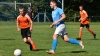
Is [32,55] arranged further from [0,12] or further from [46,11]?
[46,11]

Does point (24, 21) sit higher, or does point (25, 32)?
point (24, 21)

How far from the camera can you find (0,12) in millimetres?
47469

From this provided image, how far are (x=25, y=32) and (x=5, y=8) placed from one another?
33.6 metres

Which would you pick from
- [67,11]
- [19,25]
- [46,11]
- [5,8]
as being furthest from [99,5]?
[19,25]

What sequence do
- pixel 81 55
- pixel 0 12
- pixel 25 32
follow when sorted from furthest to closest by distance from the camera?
1. pixel 0 12
2. pixel 25 32
3. pixel 81 55

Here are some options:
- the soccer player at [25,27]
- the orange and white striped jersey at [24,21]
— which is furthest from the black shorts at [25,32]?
the orange and white striped jersey at [24,21]

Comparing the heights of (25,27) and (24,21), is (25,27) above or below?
below

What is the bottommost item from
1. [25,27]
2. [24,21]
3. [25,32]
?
[25,32]

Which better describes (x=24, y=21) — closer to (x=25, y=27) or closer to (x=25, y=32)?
(x=25, y=27)

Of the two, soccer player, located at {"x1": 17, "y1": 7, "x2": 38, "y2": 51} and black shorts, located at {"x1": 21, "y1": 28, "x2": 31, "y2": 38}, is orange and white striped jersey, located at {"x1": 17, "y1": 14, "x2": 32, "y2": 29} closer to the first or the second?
soccer player, located at {"x1": 17, "y1": 7, "x2": 38, "y2": 51}

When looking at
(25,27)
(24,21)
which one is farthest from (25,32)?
(24,21)

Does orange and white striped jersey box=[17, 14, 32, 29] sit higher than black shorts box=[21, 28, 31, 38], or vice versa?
orange and white striped jersey box=[17, 14, 32, 29]

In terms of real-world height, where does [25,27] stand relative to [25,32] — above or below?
above

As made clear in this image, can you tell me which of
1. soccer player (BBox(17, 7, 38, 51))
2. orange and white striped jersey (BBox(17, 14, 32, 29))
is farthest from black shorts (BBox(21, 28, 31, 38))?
orange and white striped jersey (BBox(17, 14, 32, 29))
